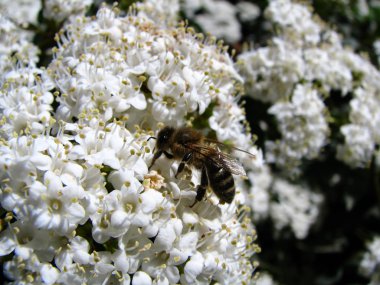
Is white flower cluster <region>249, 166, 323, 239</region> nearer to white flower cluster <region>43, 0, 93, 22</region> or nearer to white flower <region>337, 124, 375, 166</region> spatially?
white flower <region>337, 124, 375, 166</region>

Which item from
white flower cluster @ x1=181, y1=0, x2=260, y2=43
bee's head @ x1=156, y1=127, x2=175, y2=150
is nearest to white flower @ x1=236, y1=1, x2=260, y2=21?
white flower cluster @ x1=181, y1=0, x2=260, y2=43

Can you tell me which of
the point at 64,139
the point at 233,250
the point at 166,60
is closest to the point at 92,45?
the point at 166,60

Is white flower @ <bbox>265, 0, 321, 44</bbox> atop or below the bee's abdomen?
atop

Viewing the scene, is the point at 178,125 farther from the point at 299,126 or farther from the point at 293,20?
the point at 293,20

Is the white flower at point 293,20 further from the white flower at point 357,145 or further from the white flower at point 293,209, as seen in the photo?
the white flower at point 293,209

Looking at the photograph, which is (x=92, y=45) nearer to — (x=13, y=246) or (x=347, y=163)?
(x=13, y=246)

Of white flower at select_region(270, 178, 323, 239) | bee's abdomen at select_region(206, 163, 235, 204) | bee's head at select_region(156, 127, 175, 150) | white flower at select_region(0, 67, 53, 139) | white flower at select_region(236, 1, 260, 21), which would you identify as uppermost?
bee's head at select_region(156, 127, 175, 150)

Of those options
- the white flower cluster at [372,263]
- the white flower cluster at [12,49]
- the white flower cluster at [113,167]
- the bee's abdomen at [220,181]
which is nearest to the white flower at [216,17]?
the white flower cluster at [113,167]
